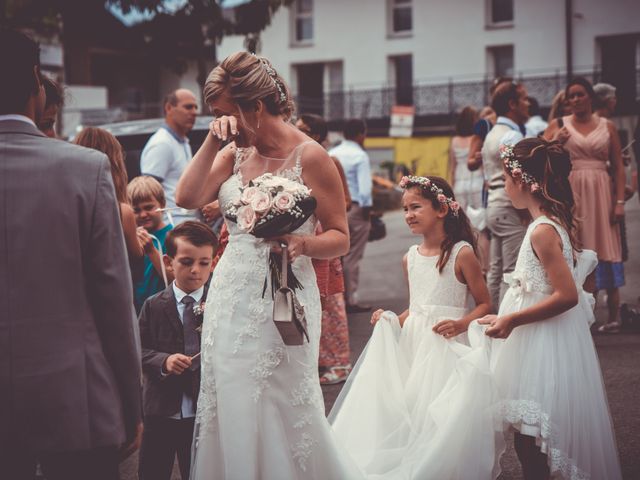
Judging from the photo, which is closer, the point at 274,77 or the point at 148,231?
the point at 274,77

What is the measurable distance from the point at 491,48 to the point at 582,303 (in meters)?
31.8

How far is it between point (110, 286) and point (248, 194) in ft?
3.17

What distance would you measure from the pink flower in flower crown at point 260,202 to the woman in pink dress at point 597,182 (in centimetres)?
556

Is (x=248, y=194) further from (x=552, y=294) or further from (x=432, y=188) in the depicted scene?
(x=432, y=188)

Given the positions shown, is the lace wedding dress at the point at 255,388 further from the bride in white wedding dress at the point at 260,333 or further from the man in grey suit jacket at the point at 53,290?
the man in grey suit jacket at the point at 53,290

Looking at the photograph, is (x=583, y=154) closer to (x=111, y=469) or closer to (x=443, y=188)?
(x=443, y=188)

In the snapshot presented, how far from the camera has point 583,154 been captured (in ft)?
29.3

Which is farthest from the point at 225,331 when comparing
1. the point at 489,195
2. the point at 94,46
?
the point at 94,46

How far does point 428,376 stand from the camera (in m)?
5.29

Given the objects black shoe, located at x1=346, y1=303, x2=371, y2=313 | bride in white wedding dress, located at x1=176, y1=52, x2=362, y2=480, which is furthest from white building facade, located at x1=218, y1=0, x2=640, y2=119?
bride in white wedding dress, located at x1=176, y1=52, x2=362, y2=480

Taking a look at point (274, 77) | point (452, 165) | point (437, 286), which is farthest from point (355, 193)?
point (274, 77)

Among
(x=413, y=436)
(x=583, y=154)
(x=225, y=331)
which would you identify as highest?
(x=583, y=154)

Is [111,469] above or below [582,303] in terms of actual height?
below

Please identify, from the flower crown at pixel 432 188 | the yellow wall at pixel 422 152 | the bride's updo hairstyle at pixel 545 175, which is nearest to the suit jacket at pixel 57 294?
the bride's updo hairstyle at pixel 545 175
